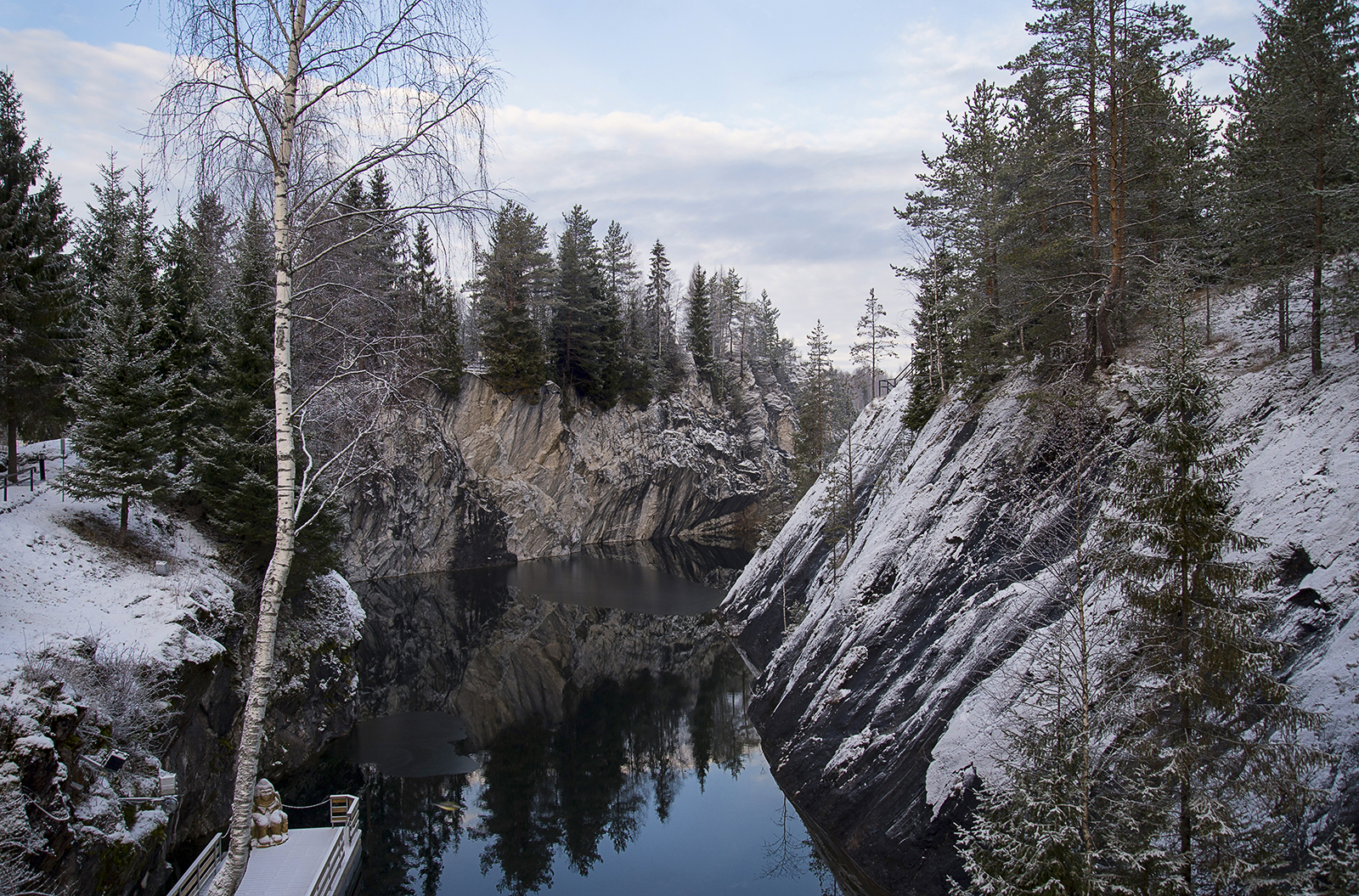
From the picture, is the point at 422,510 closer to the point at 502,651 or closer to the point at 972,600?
the point at 502,651

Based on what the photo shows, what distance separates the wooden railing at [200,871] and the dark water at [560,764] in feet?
10.3

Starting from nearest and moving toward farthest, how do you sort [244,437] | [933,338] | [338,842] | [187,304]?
1. [338,842]
2. [244,437]
3. [187,304]
4. [933,338]

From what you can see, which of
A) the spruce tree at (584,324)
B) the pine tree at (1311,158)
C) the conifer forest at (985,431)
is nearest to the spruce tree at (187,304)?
the conifer forest at (985,431)

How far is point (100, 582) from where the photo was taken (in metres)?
14.9

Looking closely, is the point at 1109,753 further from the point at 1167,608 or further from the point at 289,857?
the point at 289,857

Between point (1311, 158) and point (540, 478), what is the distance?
48106 mm

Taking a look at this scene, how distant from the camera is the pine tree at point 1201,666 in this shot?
22.9 feet

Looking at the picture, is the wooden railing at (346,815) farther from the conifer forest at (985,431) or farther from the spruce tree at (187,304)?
the spruce tree at (187,304)

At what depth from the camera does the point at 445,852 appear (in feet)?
52.4

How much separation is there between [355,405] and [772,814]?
16.6 m

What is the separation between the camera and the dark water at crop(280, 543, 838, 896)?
15688 mm

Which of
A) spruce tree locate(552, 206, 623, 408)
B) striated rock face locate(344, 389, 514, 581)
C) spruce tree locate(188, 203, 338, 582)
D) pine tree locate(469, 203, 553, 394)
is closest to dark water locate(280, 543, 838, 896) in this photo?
spruce tree locate(188, 203, 338, 582)

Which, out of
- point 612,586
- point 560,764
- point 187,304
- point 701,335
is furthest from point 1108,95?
point 701,335

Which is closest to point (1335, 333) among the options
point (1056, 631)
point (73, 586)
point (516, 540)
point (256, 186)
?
point (1056, 631)
